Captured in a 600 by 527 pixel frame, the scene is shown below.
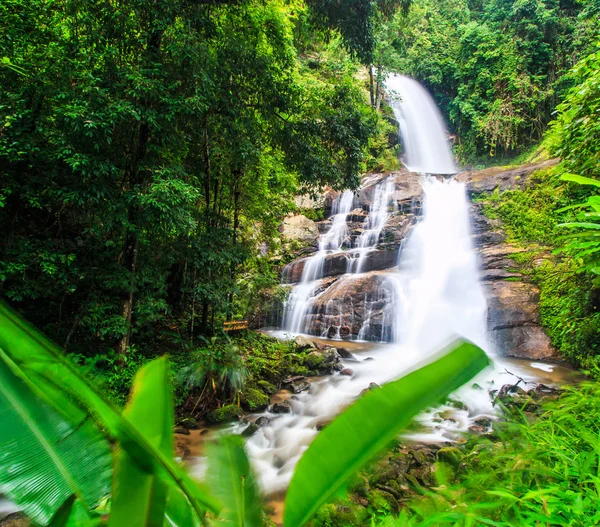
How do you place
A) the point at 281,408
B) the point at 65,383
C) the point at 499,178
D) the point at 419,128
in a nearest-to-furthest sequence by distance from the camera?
the point at 65,383, the point at 281,408, the point at 499,178, the point at 419,128

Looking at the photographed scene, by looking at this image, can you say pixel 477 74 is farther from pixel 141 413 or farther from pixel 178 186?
pixel 141 413

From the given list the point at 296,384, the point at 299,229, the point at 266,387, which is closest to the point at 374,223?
the point at 299,229

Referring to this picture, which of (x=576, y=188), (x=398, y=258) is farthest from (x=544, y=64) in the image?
(x=576, y=188)

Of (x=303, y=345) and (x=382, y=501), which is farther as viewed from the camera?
(x=303, y=345)

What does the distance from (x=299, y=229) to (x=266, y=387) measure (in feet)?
29.7

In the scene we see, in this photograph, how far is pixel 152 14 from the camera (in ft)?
14.5

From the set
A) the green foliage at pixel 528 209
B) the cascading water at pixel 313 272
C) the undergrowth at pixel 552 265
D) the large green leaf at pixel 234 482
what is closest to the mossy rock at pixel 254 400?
the undergrowth at pixel 552 265

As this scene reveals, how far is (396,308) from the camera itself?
966 centimetres

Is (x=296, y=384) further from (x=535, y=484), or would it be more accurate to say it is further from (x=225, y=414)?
(x=535, y=484)

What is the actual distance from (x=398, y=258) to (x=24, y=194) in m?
10.3

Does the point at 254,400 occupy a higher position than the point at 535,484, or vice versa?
the point at 535,484

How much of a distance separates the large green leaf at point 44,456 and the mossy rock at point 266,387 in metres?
5.64

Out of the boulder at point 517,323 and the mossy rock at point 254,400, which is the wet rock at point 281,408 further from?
the boulder at point 517,323

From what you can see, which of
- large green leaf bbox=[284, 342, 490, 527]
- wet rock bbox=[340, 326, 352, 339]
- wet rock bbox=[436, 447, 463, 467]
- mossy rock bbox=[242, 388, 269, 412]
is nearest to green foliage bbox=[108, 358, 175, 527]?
large green leaf bbox=[284, 342, 490, 527]
